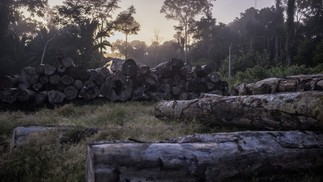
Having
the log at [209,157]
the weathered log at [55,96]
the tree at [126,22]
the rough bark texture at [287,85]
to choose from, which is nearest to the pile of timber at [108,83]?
the weathered log at [55,96]

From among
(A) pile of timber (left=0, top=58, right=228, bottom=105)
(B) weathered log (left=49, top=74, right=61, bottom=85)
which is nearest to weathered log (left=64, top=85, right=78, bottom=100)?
(A) pile of timber (left=0, top=58, right=228, bottom=105)

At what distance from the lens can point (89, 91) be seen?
1060cm

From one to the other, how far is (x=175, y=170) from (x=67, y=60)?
8.45 m

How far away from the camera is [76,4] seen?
98.3 feet

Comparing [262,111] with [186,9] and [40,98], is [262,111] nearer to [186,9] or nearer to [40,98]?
[40,98]

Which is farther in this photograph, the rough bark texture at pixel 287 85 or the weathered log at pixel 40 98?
the weathered log at pixel 40 98

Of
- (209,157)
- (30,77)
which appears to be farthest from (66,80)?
(209,157)

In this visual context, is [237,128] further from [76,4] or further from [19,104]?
[76,4]

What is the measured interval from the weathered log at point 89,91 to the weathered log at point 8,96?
210cm

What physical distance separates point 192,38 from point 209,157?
3910 cm

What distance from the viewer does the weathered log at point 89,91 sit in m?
10.5

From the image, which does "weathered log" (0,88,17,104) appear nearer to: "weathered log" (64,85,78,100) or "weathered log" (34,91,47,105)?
"weathered log" (34,91,47,105)

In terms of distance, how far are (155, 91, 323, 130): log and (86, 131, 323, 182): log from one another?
35 centimetres

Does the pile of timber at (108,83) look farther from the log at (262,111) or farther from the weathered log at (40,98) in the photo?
the log at (262,111)
